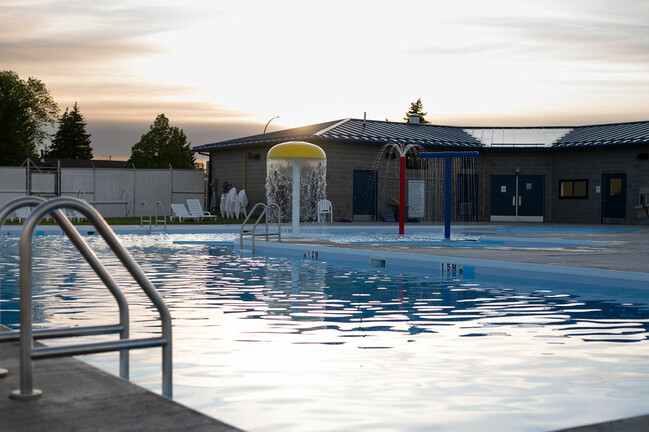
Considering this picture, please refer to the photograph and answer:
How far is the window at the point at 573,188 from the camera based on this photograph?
33969mm

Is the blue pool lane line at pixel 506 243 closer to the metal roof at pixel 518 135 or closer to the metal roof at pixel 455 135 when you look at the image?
the metal roof at pixel 455 135

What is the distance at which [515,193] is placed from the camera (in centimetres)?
3516

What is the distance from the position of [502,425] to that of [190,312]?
4.54 metres

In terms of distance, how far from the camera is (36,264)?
1337cm

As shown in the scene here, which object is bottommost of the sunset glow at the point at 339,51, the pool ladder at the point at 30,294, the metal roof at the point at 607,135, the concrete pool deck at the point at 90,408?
the concrete pool deck at the point at 90,408

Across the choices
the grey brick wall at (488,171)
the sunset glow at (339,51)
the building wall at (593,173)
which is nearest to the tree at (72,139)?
the sunset glow at (339,51)

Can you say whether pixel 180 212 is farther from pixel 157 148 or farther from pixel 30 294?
pixel 157 148

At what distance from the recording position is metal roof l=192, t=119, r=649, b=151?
32.1m

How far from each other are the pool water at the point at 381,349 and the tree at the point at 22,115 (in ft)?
187

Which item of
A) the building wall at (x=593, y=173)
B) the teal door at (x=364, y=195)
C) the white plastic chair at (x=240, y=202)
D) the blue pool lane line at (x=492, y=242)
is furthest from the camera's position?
the white plastic chair at (x=240, y=202)

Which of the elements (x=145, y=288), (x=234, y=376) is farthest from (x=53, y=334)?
(x=234, y=376)

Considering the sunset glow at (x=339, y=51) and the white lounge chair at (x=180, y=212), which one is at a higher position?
the sunset glow at (x=339, y=51)

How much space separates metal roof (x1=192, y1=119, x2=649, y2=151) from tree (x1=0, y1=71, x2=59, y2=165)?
109 feet

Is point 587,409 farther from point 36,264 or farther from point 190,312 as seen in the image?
point 36,264
